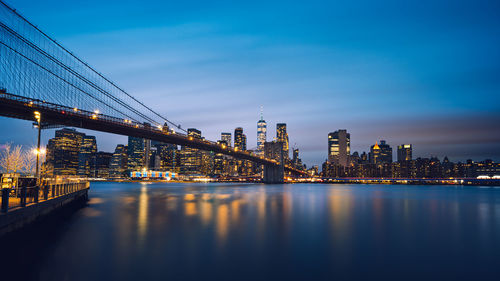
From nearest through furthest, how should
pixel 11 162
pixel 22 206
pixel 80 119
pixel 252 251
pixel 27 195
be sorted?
pixel 252 251 < pixel 22 206 < pixel 27 195 < pixel 11 162 < pixel 80 119

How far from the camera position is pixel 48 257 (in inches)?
452

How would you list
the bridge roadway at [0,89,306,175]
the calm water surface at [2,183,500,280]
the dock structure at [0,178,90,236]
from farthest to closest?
1. the bridge roadway at [0,89,306,175]
2. the dock structure at [0,178,90,236]
3. the calm water surface at [2,183,500,280]

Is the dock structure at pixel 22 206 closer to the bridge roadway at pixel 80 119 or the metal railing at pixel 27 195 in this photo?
the metal railing at pixel 27 195

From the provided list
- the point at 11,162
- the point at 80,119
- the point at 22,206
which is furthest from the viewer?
the point at 80,119

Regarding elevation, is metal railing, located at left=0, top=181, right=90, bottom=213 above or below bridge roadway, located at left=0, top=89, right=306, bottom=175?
below

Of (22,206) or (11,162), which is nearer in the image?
(22,206)

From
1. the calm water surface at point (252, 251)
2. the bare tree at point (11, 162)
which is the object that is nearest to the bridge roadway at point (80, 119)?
the bare tree at point (11, 162)

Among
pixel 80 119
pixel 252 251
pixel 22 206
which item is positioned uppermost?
pixel 80 119

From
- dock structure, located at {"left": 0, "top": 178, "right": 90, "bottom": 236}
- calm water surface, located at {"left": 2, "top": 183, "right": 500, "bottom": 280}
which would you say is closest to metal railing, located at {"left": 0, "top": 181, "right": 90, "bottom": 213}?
dock structure, located at {"left": 0, "top": 178, "right": 90, "bottom": 236}

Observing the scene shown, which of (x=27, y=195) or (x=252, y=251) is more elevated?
(x=27, y=195)

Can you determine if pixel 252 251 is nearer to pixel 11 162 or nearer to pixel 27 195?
pixel 27 195

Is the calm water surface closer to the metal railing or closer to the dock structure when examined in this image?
the dock structure

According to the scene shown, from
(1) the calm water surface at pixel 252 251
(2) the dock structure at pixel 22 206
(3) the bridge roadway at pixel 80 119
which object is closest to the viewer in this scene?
(1) the calm water surface at pixel 252 251

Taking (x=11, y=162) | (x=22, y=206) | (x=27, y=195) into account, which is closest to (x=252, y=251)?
(x=22, y=206)
